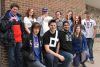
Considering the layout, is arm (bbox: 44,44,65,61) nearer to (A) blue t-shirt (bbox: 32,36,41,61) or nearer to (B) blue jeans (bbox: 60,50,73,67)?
(A) blue t-shirt (bbox: 32,36,41,61)

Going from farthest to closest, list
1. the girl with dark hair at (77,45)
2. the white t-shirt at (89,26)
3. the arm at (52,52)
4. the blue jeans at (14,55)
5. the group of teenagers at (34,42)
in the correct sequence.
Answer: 1. the white t-shirt at (89,26)
2. the girl with dark hair at (77,45)
3. the blue jeans at (14,55)
4. the arm at (52,52)
5. the group of teenagers at (34,42)

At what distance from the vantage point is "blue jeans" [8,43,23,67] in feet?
28.6

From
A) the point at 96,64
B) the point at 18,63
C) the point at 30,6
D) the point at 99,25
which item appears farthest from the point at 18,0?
the point at 99,25

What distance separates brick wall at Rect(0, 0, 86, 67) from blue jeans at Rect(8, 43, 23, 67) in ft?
1.66

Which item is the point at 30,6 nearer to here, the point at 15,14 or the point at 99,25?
the point at 15,14

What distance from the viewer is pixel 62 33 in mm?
8953

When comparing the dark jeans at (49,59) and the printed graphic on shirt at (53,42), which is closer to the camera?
the dark jeans at (49,59)

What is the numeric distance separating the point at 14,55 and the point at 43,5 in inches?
107

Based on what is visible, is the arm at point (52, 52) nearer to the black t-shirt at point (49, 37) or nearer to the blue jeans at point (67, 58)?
the black t-shirt at point (49, 37)

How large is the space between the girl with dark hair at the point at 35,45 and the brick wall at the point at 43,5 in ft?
5.16

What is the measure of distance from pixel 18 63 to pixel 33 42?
4.02 feet

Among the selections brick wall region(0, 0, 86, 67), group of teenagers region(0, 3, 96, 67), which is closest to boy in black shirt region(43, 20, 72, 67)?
group of teenagers region(0, 3, 96, 67)

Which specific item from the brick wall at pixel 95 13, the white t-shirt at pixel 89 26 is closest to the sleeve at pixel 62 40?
the white t-shirt at pixel 89 26

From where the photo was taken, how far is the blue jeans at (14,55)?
28.6ft
